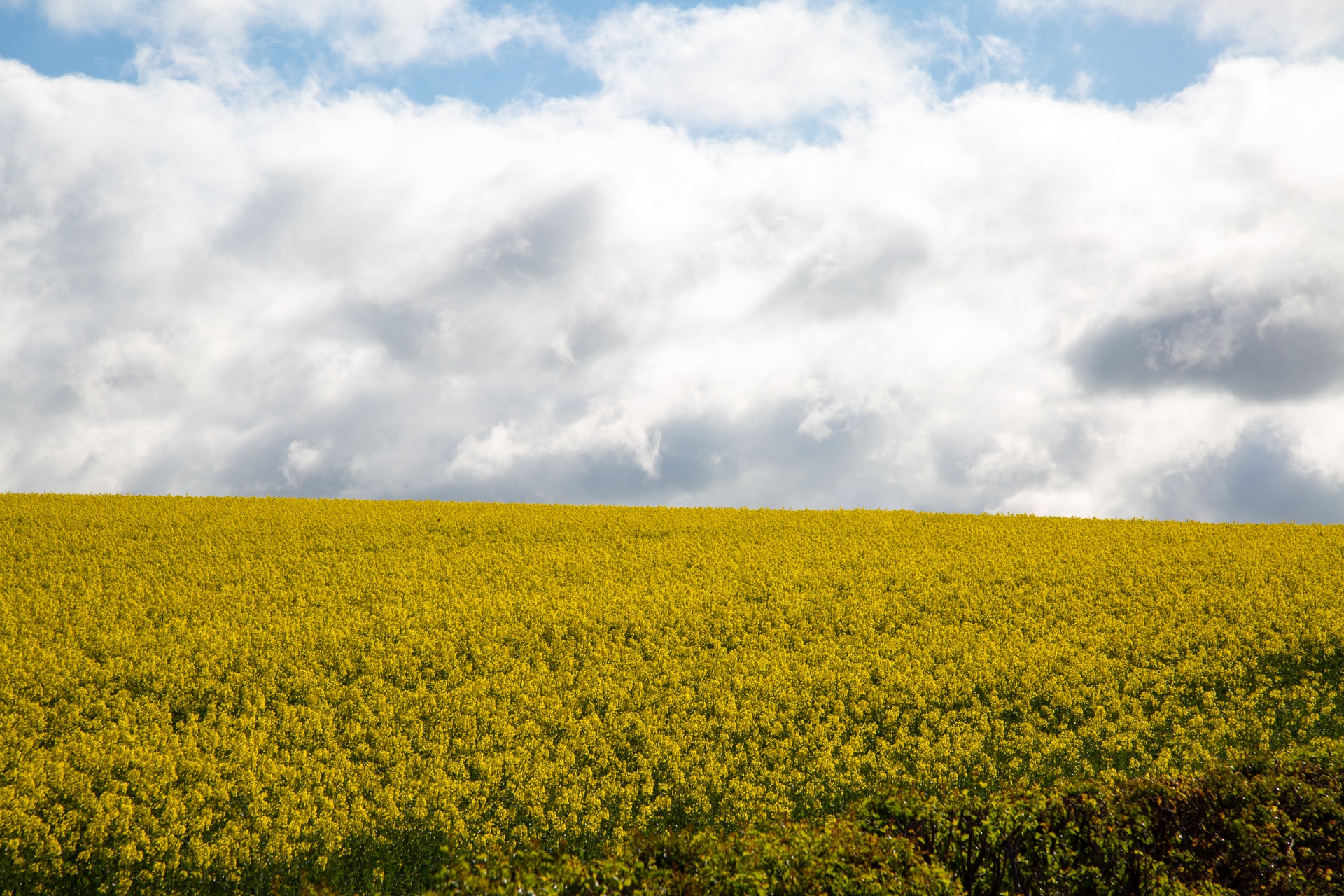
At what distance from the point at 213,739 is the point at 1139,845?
36.4ft

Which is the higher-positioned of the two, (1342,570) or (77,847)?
(1342,570)

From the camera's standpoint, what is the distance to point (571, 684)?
1276 cm

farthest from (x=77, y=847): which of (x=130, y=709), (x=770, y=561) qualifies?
(x=770, y=561)

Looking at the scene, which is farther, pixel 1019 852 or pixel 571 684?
pixel 571 684

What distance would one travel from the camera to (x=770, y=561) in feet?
60.3

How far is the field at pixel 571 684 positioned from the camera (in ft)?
31.8

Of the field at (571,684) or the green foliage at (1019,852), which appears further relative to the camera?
the field at (571,684)

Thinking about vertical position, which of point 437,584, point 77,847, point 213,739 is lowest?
point 77,847

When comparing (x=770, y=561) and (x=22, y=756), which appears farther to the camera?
(x=770, y=561)

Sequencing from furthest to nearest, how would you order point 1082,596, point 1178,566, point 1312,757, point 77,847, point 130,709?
point 1178,566, point 1082,596, point 130,709, point 1312,757, point 77,847

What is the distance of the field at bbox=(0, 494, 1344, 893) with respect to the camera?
31.8 feet

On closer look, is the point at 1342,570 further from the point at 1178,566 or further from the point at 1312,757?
the point at 1312,757

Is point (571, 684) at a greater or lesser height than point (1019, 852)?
greater

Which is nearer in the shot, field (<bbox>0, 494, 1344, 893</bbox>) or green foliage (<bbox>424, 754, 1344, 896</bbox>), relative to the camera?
green foliage (<bbox>424, 754, 1344, 896</bbox>)
